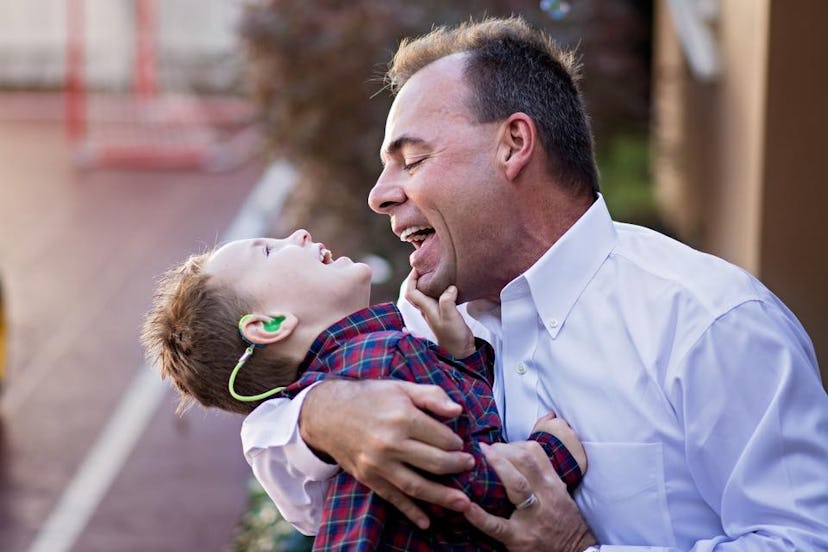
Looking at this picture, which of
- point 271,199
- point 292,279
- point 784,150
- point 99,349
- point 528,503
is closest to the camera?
point 528,503

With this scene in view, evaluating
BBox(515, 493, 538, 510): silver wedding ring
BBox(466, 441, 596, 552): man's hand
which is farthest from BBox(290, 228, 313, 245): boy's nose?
BBox(515, 493, 538, 510): silver wedding ring

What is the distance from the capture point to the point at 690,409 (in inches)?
91.1

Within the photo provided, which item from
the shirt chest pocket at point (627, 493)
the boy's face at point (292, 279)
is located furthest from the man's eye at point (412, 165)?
the shirt chest pocket at point (627, 493)

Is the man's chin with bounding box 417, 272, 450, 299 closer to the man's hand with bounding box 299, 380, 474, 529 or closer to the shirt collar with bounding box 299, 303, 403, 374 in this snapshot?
the shirt collar with bounding box 299, 303, 403, 374

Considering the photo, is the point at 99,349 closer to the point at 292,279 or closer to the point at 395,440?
the point at 292,279

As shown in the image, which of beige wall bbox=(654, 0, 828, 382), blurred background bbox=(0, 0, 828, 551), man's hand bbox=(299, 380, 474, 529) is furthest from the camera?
blurred background bbox=(0, 0, 828, 551)

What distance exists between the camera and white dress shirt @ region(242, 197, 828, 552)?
2258mm

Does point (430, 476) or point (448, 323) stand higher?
point (448, 323)

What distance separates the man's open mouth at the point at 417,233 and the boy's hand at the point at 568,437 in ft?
1.59

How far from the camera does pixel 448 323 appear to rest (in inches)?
101

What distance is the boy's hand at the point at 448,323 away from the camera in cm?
258

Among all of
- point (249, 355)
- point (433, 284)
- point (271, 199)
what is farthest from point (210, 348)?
point (271, 199)

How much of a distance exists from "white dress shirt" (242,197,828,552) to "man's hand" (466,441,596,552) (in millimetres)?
89

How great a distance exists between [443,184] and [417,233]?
144 mm
